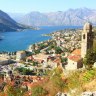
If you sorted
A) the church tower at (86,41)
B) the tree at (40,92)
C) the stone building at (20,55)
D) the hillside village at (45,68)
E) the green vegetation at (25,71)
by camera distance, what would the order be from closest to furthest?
Result: the tree at (40,92) < the hillside village at (45,68) < the church tower at (86,41) < the green vegetation at (25,71) < the stone building at (20,55)

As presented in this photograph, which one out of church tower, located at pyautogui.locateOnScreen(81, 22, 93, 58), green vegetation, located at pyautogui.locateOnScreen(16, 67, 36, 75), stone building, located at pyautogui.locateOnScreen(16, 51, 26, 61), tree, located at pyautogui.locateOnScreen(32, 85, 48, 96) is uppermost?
church tower, located at pyautogui.locateOnScreen(81, 22, 93, 58)

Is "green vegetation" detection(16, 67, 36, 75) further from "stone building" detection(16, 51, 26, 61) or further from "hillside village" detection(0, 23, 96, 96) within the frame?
"stone building" detection(16, 51, 26, 61)

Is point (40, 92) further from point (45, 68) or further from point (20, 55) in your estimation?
point (20, 55)

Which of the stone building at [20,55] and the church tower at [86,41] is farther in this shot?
the stone building at [20,55]

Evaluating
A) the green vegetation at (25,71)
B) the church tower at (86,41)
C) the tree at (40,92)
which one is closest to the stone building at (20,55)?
the green vegetation at (25,71)

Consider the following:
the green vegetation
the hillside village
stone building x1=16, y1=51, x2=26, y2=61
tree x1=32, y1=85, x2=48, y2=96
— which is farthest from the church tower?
stone building x1=16, y1=51, x2=26, y2=61

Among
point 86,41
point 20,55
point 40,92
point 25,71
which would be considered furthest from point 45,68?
point 40,92

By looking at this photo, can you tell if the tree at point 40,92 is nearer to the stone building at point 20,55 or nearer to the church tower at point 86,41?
the church tower at point 86,41

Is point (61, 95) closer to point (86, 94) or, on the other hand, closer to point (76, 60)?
point (86, 94)

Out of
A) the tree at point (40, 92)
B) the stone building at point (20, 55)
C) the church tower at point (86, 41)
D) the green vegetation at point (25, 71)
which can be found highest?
the church tower at point (86, 41)

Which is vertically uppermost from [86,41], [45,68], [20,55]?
[86,41]

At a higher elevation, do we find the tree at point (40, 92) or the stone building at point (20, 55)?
the tree at point (40, 92)
